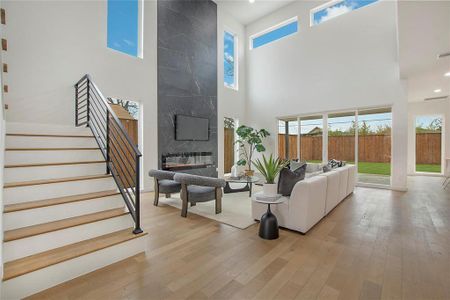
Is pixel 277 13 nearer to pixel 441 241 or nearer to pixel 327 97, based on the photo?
pixel 327 97

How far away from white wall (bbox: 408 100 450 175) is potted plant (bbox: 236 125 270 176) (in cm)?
566

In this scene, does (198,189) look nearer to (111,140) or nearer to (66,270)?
(111,140)

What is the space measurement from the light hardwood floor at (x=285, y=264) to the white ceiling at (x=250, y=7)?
24.3 ft

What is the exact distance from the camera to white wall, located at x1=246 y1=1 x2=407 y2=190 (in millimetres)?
5605

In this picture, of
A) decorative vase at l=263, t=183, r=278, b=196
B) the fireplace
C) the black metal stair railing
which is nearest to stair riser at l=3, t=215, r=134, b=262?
the black metal stair railing

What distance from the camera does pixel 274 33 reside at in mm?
8148

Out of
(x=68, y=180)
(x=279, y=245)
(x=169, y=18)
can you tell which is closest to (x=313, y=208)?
(x=279, y=245)

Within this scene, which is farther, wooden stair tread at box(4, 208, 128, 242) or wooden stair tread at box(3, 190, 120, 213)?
wooden stair tread at box(3, 190, 120, 213)

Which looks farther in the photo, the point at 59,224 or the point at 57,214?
the point at 57,214

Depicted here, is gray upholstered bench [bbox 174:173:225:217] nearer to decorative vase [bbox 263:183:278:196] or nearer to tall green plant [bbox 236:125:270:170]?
decorative vase [bbox 263:183:278:196]

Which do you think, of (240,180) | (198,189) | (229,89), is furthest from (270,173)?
(229,89)

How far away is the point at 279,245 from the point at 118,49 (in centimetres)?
Answer: 545

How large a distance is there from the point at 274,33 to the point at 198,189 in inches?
279

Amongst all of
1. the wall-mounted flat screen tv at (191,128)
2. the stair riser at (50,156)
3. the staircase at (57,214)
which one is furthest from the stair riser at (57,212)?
the wall-mounted flat screen tv at (191,128)
